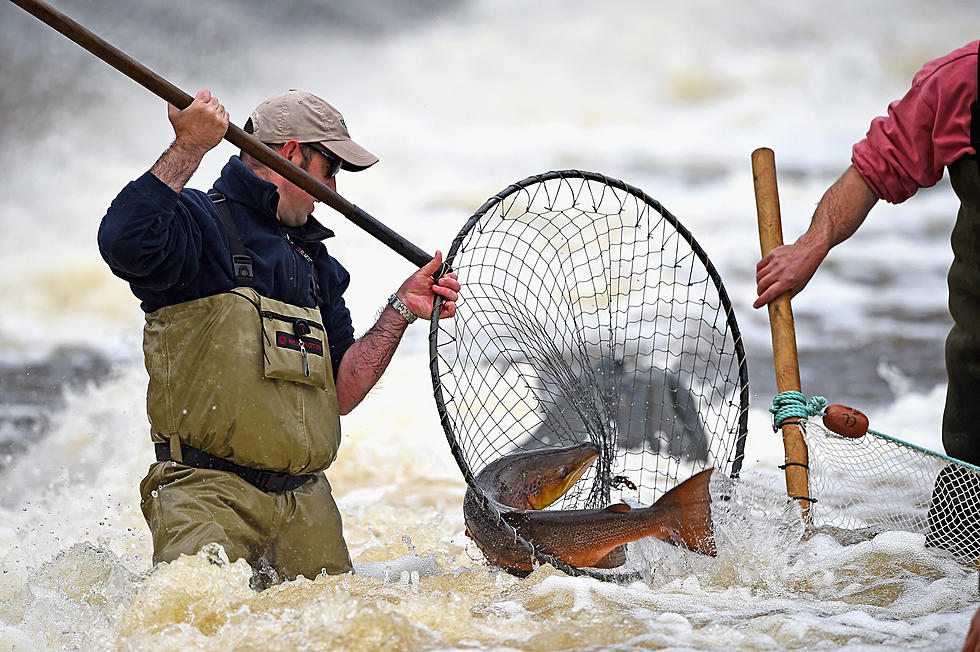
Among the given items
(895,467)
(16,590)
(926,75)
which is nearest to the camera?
(926,75)

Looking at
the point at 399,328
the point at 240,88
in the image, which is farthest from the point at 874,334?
the point at 399,328

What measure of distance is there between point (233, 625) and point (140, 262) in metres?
1.06

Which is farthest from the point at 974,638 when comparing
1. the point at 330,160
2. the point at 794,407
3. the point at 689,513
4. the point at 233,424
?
the point at 330,160

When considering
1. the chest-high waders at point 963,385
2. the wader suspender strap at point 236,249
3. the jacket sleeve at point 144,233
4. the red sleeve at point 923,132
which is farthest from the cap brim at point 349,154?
the chest-high waders at point 963,385

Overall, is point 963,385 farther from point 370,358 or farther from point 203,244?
point 203,244

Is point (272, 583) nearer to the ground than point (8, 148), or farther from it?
nearer to the ground

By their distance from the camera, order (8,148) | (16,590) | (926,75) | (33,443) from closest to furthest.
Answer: (926,75)
(16,590)
(33,443)
(8,148)

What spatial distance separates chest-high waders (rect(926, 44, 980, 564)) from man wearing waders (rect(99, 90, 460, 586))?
179cm

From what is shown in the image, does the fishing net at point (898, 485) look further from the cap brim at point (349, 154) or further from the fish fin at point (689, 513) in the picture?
the cap brim at point (349, 154)

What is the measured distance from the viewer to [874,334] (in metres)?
12.0

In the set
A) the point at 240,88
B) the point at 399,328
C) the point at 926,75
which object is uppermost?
the point at 240,88

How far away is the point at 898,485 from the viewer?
130 inches

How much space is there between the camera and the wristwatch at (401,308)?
3264mm

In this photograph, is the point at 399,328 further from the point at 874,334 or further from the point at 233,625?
the point at 874,334
